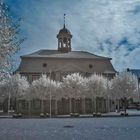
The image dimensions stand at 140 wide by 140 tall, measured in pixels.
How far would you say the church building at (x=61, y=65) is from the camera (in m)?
77.4

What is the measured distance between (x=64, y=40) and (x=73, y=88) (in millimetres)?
24342

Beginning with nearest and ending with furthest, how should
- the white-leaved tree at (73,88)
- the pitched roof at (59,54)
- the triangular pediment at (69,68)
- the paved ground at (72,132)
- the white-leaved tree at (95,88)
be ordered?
the paved ground at (72,132)
the white-leaved tree at (73,88)
the white-leaved tree at (95,88)
the triangular pediment at (69,68)
the pitched roof at (59,54)

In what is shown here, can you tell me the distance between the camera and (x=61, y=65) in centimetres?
7856

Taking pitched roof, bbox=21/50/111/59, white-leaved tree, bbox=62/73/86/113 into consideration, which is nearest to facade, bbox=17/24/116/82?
pitched roof, bbox=21/50/111/59

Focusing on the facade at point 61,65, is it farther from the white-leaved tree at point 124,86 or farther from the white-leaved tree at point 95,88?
the white-leaved tree at point 124,86

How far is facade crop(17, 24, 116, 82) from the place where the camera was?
7738cm

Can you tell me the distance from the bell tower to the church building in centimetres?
29

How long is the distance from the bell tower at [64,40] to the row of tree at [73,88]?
1832 cm

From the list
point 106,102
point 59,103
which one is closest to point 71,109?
point 59,103

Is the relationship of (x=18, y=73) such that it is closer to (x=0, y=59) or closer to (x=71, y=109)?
(x=71, y=109)

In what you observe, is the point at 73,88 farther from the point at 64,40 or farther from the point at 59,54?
the point at 64,40

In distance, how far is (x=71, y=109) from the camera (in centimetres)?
6788

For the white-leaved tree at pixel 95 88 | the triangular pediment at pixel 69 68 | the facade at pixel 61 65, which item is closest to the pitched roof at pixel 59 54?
the facade at pixel 61 65

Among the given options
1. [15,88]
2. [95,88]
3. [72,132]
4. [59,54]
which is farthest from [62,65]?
[72,132]
